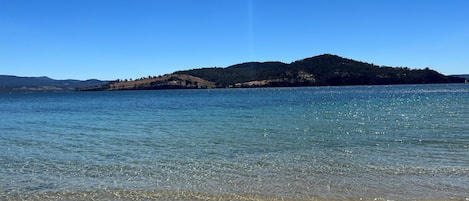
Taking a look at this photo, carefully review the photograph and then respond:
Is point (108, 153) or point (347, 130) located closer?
point (108, 153)

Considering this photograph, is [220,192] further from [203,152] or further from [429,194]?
[203,152]

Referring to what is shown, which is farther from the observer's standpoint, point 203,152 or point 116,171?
point 203,152

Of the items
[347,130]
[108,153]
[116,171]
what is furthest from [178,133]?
[116,171]

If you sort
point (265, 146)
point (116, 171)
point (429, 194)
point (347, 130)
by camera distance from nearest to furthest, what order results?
point (429, 194) < point (116, 171) < point (265, 146) < point (347, 130)

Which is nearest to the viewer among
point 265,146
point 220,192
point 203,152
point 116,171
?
point 220,192

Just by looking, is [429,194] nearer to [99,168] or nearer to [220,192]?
[220,192]

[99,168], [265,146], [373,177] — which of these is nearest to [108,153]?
[99,168]

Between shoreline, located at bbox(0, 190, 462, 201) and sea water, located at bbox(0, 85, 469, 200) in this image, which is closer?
shoreline, located at bbox(0, 190, 462, 201)

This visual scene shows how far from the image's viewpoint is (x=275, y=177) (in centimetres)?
1373

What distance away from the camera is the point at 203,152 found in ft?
62.9

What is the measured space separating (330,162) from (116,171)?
7605 mm

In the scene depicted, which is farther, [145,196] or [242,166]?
[242,166]

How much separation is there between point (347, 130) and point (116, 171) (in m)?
16.3

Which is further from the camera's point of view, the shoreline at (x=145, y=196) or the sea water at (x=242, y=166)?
the sea water at (x=242, y=166)
